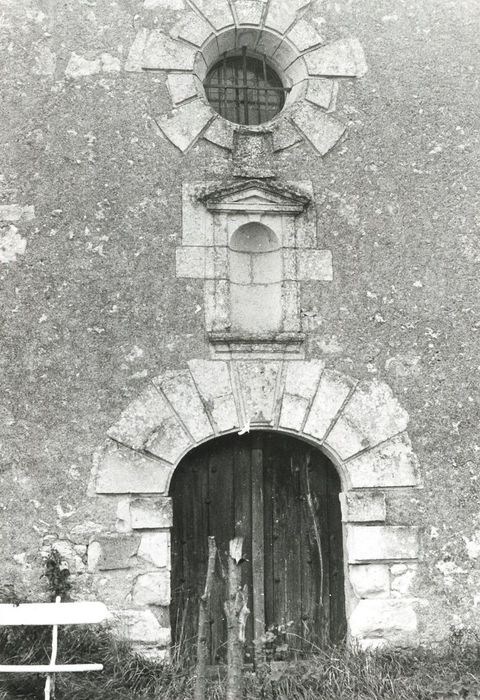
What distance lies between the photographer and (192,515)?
5.86 metres

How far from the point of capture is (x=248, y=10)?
6383 millimetres

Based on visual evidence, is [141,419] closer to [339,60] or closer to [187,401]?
[187,401]

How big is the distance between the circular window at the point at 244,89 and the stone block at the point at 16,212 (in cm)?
167

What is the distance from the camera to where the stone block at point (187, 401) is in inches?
223

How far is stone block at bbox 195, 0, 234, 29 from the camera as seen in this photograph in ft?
20.8

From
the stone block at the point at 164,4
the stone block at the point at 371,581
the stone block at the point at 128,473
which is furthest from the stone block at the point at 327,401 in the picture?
the stone block at the point at 164,4

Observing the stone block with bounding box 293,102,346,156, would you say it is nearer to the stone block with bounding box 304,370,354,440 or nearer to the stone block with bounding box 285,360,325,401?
the stone block with bounding box 285,360,325,401

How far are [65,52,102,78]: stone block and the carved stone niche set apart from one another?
1.10 metres

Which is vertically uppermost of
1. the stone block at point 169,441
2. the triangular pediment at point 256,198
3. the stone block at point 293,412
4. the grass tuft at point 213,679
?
the triangular pediment at point 256,198

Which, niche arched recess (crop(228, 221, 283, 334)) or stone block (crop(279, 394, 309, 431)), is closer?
stone block (crop(279, 394, 309, 431))

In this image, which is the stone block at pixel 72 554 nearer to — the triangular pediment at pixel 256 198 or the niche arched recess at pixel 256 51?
the triangular pediment at pixel 256 198

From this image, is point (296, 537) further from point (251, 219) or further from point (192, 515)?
point (251, 219)

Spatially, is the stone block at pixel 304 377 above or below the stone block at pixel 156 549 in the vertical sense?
above

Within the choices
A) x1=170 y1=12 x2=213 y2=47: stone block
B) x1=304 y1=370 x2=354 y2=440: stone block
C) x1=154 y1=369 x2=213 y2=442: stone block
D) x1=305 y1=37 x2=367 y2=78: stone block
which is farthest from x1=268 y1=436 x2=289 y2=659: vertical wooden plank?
x1=170 y1=12 x2=213 y2=47: stone block
